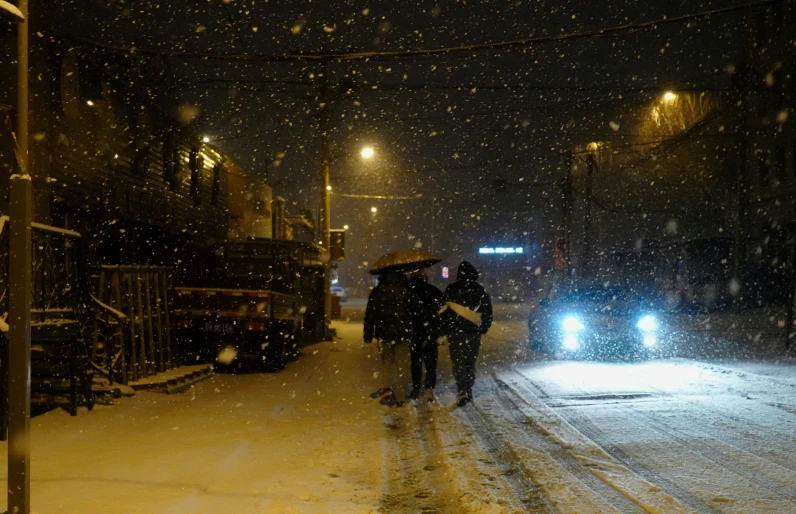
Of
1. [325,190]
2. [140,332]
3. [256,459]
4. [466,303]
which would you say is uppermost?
[325,190]

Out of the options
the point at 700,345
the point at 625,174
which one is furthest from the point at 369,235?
the point at 700,345

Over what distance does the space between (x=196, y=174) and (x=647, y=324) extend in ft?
47.9

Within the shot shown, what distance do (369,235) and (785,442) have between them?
87281 millimetres

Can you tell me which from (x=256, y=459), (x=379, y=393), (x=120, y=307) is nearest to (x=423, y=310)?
(x=379, y=393)

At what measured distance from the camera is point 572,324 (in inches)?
578

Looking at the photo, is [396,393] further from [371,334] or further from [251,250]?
[251,250]

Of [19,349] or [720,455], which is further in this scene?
[720,455]

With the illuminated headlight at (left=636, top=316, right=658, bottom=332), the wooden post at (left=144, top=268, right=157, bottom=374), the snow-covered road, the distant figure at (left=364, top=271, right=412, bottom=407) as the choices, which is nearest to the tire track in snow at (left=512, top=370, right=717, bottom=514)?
the snow-covered road

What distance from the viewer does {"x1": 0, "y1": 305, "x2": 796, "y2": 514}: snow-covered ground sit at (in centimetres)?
491

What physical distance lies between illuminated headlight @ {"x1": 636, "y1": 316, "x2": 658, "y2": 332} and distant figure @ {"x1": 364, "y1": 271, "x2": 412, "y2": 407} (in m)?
7.01

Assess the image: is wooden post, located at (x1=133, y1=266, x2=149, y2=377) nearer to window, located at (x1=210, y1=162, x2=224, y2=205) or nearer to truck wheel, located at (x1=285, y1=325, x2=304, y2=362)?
truck wheel, located at (x1=285, y1=325, x2=304, y2=362)

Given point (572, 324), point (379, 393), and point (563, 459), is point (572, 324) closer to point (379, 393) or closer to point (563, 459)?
point (379, 393)

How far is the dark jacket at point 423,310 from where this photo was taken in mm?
9945

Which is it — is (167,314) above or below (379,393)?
above
